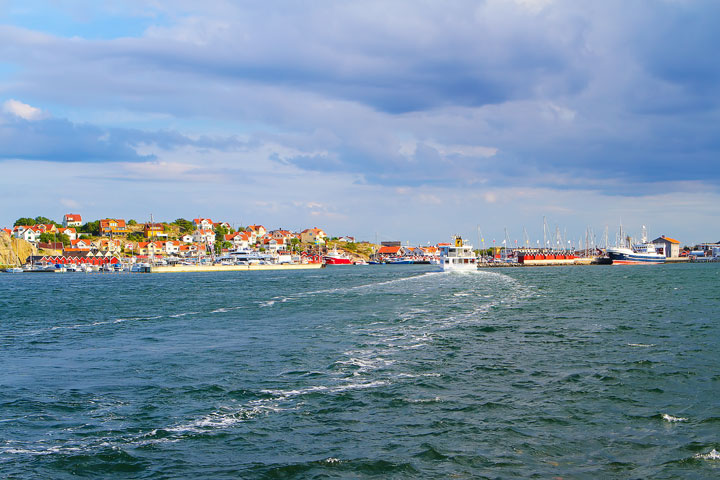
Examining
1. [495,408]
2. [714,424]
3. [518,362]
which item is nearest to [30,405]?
[495,408]

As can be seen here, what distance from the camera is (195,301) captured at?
64.1 meters

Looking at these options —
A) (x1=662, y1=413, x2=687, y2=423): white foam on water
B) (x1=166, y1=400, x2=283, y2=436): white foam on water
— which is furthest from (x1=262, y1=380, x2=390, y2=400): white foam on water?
(x1=662, y1=413, x2=687, y2=423): white foam on water

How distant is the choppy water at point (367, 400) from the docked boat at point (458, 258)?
105m

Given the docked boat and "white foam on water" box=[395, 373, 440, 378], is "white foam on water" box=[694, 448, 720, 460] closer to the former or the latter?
"white foam on water" box=[395, 373, 440, 378]

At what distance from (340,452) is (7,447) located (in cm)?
849

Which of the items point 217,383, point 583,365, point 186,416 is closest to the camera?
point 186,416

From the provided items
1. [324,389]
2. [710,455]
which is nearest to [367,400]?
[324,389]

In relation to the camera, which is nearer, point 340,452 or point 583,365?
point 340,452

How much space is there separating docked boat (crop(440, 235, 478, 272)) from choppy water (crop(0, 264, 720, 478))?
105012 millimetres

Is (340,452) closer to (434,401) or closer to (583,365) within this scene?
(434,401)

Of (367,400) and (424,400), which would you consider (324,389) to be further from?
(424,400)

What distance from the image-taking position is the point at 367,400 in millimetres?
19203

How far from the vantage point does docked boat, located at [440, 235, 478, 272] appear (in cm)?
14450

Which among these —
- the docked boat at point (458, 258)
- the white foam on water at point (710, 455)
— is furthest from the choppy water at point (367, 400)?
the docked boat at point (458, 258)
